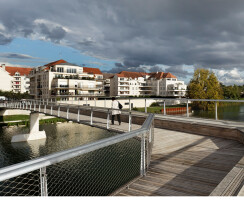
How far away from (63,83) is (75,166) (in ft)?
165

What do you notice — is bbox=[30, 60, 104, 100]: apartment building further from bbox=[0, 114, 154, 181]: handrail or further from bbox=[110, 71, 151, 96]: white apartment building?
bbox=[0, 114, 154, 181]: handrail

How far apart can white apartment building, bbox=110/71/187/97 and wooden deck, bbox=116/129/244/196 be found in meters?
76.7

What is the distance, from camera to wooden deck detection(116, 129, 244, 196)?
371cm

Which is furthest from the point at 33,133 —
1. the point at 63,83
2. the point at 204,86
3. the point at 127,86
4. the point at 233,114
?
the point at 127,86

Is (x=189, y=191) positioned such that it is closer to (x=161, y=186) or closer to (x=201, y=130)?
(x=161, y=186)

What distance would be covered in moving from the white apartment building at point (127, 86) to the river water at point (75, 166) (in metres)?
50.5

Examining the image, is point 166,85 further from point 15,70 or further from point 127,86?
point 15,70

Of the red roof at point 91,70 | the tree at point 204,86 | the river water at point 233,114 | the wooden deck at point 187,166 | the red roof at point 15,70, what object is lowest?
the wooden deck at point 187,166

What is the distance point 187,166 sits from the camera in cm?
480

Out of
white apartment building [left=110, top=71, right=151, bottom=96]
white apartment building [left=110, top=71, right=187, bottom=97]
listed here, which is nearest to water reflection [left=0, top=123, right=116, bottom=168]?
white apartment building [left=110, top=71, right=151, bottom=96]

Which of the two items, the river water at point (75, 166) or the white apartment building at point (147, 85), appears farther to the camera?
the white apartment building at point (147, 85)

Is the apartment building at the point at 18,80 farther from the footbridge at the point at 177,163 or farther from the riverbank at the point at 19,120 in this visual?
the footbridge at the point at 177,163

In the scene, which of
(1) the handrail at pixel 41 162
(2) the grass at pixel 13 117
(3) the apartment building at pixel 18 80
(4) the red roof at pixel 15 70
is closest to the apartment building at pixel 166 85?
(3) the apartment building at pixel 18 80

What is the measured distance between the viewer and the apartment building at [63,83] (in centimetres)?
6109
